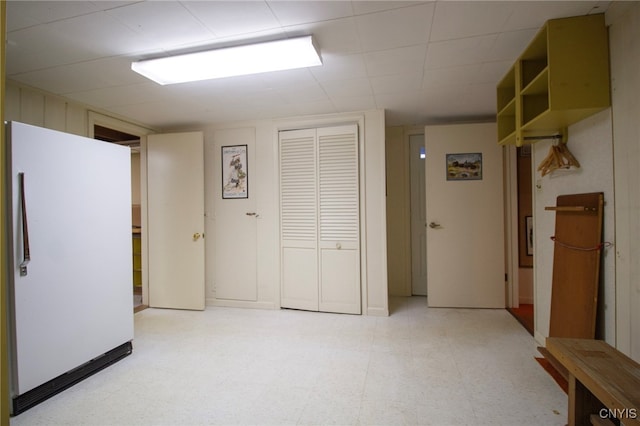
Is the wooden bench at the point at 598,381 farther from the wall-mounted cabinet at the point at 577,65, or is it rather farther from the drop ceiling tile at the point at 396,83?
the drop ceiling tile at the point at 396,83

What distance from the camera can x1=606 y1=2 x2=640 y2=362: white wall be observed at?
1.67 m

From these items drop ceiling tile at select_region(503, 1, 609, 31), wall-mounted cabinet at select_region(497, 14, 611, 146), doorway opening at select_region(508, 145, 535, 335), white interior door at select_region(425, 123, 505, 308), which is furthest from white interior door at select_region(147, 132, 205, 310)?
doorway opening at select_region(508, 145, 535, 335)

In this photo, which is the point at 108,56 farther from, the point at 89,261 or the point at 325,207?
the point at 325,207

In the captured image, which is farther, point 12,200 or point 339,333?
point 339,333

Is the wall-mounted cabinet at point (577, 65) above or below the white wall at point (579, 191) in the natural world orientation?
above

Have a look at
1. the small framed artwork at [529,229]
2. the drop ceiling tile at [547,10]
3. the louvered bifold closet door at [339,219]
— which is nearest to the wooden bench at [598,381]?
the drop ceiling tile at [547,10]

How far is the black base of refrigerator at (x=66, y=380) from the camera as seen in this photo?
2.01m

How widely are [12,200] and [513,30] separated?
3.26 m

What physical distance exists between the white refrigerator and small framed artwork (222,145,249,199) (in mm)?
1428

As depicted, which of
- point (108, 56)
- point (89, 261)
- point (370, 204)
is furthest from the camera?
point (370, 204)

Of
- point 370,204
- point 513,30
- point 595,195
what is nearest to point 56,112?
point 370,204

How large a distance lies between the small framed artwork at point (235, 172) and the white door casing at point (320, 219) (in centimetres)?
50

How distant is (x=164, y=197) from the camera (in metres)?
4.06

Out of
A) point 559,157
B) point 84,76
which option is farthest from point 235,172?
point 559,157
